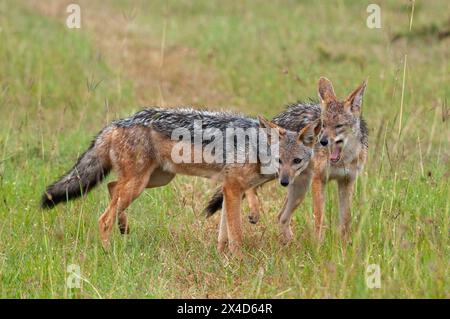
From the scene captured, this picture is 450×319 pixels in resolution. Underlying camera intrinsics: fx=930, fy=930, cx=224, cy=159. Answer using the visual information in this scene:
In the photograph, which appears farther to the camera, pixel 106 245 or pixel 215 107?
pixel 215 107

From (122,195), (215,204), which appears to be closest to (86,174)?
(122,195)

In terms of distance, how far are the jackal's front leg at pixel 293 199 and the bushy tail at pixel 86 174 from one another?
1555 millimetres

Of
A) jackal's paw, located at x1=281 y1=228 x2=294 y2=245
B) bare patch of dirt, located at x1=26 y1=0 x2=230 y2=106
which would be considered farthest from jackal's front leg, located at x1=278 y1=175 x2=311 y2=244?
bare patch of dirt, located at x1=26 y1=0 x2=230 y2=106

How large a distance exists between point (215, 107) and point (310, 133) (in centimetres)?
545

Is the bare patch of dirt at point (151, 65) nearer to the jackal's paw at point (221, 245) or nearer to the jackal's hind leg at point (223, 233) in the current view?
the jackal's hind leg at point (223, 233)

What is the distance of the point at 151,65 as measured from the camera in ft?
48.4

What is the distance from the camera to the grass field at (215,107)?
20.9ft

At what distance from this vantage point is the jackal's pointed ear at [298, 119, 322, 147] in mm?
7602

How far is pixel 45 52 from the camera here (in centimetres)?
1410

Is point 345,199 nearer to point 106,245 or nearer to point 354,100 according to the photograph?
point 354,100

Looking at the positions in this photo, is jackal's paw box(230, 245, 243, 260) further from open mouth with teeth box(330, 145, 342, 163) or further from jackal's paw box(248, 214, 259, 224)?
open mouth with teeth box(330, 145, 342, 163)

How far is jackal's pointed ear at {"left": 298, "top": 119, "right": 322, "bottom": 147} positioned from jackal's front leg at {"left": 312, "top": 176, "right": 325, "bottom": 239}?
1.04 feet
